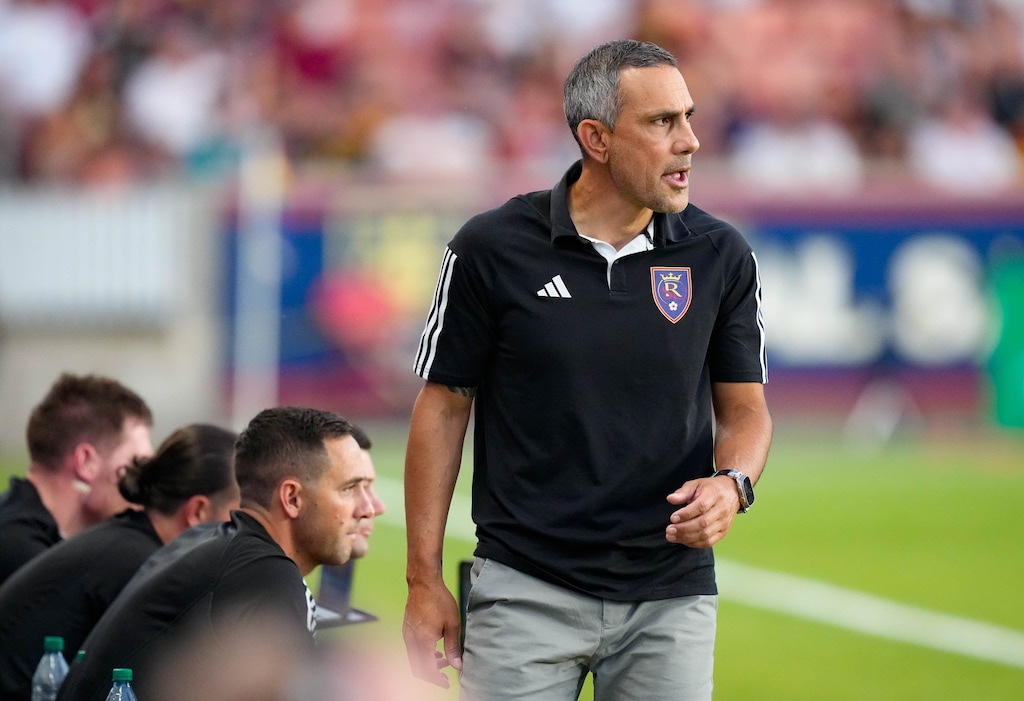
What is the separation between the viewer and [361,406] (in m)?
15.8

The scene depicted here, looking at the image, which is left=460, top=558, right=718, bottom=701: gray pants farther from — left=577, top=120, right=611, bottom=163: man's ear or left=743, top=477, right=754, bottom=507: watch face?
left=577, top=120, right=611, bottom=163: man's ear

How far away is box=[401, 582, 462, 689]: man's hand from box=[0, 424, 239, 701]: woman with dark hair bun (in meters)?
1.18

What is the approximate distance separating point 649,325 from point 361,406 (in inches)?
478

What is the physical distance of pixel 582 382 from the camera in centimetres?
379

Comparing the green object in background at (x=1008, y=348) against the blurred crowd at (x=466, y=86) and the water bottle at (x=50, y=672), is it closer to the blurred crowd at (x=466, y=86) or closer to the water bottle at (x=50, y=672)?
the blurred crowd at (x=466, y=86)

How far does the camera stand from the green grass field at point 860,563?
843cm

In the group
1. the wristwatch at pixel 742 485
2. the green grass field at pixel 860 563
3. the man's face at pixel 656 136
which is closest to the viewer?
the wristwatch at pixel 742 485

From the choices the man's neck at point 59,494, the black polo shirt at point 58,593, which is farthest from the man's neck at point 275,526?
the man's neck at point 59,494

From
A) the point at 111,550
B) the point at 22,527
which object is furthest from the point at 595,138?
the point at 22,527

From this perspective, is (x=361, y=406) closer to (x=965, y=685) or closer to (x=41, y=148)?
(x=41, y=148)

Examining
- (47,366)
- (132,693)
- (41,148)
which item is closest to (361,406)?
(47,366)

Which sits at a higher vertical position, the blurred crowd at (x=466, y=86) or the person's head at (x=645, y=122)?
the blurred crowd at (x=466, y=86)

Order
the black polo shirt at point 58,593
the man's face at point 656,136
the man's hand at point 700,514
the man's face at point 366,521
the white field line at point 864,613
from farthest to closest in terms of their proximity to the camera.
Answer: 1. the white field line at point 864,613
2. the black polo shirt at point 58,593
3. the man's face at point 366,521
4. the man's face at point 656,136
5. the man's hand at point 700,514

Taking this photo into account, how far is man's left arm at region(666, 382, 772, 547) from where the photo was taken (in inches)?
142
